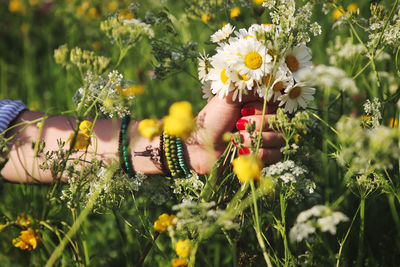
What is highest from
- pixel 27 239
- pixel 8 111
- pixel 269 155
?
pixel 8 111

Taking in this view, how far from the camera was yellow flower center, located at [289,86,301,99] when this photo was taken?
3.25ft

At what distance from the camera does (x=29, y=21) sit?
281 cm

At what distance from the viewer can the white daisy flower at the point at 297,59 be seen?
1.01 meters

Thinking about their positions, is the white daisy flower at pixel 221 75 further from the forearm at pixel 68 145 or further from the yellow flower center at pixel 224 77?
the forearm at pixel 68 145

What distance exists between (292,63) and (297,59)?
0.06ft

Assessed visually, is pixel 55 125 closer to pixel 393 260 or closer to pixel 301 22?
pixel 301 22

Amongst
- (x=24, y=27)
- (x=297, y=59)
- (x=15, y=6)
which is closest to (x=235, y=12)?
(x=297, y=59)

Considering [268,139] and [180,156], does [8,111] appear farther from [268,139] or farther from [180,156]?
[268,139]

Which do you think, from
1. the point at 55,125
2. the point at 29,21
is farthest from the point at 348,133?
the point at 29,21

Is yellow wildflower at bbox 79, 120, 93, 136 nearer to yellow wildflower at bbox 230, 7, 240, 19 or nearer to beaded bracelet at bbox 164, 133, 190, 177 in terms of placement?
beaded bracelet at bbox 164, 133, 190, 177

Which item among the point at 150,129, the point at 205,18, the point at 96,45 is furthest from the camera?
the point at 96,45

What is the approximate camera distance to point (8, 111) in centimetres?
131

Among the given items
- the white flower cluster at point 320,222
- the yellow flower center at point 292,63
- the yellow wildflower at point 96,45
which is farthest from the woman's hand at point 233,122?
the yellow wildflower at point 96,45

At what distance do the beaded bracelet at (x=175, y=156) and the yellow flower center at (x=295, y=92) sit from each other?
354 mm
